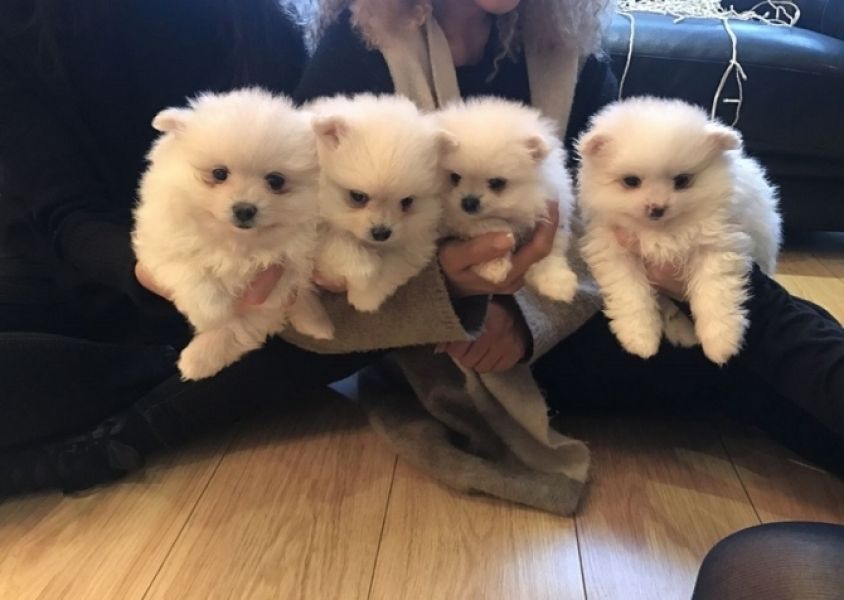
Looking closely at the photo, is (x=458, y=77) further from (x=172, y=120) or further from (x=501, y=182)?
(x=172, y=120)

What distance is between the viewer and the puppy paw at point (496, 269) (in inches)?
50.4

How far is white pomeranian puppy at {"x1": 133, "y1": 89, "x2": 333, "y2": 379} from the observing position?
1068 millimetres

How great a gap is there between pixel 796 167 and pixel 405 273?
1830mm

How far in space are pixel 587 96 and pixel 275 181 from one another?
881 mm

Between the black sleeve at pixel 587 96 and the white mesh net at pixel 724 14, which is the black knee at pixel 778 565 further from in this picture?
the white mesh net at pixel 724 14

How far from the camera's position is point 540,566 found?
134cm

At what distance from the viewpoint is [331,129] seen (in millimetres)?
1136

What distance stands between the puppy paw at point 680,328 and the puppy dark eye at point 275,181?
0.73 metres

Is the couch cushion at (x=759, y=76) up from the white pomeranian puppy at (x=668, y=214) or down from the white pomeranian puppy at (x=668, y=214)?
down

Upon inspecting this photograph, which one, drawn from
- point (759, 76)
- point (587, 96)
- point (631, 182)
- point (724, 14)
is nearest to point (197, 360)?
point (631, 182)

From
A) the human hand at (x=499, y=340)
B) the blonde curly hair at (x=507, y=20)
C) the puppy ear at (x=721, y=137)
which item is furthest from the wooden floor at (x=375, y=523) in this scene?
the blonde curly hair at (x=507, y=20)

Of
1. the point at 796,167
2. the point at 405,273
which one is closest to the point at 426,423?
the point at 405,273

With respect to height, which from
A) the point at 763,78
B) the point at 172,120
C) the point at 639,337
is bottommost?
the point at 763,78

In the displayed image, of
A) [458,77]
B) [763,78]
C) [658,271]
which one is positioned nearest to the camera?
[658,271]
